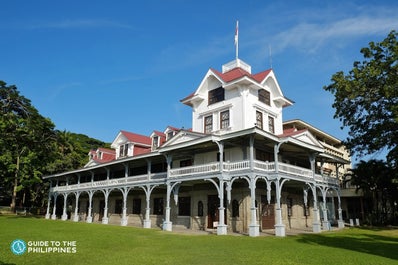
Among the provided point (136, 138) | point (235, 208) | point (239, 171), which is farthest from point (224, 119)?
point (136, 138)

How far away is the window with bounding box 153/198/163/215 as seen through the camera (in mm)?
31031

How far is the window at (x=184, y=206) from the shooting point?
91.2 feet

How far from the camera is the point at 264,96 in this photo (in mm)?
27734

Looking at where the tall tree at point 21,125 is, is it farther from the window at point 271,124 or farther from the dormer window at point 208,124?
the window at point 271,124

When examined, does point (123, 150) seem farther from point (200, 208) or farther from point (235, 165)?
point (235, 165)

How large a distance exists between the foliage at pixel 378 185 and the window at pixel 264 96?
1383 centimetres

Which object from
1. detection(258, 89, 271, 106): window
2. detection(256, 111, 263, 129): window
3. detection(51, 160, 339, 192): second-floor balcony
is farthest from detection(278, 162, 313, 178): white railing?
detection(258, 89, 271, 106): window

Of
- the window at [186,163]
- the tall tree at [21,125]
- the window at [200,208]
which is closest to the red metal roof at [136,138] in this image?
the window at [186,163]

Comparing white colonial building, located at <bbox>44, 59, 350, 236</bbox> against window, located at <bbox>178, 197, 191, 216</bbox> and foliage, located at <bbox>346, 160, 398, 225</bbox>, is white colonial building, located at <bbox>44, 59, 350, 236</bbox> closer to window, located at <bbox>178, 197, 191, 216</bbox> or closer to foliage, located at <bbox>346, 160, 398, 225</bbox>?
window, located at <bbox>178, 197, 191, 216</bbox>

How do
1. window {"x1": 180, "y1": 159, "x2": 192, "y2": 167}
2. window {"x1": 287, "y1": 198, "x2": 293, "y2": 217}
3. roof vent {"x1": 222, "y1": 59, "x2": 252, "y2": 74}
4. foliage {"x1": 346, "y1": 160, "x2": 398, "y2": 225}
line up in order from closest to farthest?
window {"x1": 287, "y1": 198, "x2": 293, "y2": 217} → window {"x1": 180, "y1": 159, "x2": 192, "y2": 167} → roof vent {"x1": 222, "y1": 59, "x2": 252, "y2": 74} → foliage {"x1": 346, "y1": 160, "x2": 398, "y2": 225}

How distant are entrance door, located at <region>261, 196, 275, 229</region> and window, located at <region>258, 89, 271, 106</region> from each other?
8.14 metres

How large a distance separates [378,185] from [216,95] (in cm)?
1967

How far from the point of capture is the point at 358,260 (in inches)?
450

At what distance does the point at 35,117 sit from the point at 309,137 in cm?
2017
